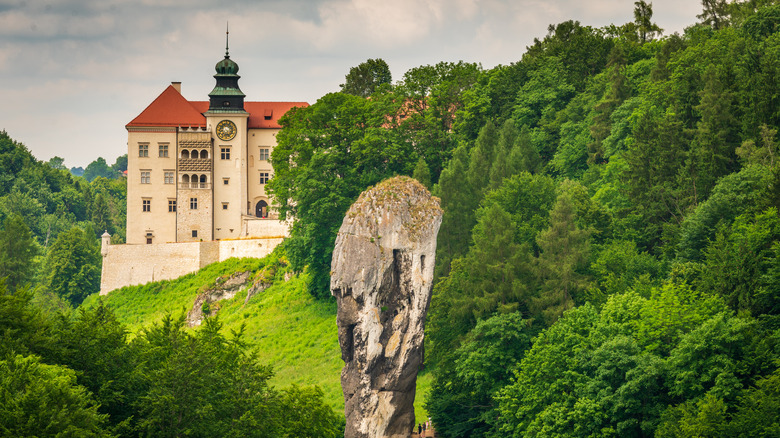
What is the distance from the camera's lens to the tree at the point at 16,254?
340ft

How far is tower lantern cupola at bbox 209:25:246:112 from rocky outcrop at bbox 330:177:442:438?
43868 mm

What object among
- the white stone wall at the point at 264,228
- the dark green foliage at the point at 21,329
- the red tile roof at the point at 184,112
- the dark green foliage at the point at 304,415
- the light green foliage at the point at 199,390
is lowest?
the dark green foliage at the point at 304,415

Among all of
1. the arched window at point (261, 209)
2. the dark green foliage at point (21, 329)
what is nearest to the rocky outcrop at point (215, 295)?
the arched window at point (261, 209)

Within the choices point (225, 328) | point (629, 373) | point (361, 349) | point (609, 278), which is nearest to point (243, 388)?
point (361, 349)

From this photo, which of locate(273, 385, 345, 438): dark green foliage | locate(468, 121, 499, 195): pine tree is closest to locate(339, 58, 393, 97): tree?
locate(468, 121, 499, 195): pine tree

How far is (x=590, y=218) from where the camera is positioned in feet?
198

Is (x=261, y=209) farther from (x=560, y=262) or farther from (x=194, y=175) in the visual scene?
(x=560, y=262)

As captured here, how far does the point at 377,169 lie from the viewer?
7300 cm

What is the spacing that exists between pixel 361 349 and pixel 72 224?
96.0 meters

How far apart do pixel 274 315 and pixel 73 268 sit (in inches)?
1339

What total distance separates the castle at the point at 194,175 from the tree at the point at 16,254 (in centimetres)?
1429

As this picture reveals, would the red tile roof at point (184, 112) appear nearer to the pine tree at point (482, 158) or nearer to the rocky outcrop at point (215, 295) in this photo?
the rocky outcrop at point (215, 295)

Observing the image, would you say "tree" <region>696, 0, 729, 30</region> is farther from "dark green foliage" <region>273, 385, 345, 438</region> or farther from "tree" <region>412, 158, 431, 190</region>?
"dark green foliage" <region>273, 385, 345, 438</region>

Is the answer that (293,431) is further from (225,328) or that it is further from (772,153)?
(225,328)
